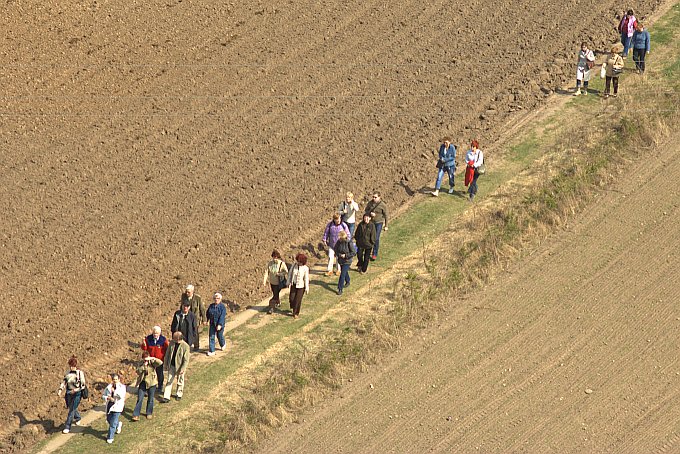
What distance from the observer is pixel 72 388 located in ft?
81.3

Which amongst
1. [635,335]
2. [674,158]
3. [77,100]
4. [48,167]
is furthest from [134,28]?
[635,335]

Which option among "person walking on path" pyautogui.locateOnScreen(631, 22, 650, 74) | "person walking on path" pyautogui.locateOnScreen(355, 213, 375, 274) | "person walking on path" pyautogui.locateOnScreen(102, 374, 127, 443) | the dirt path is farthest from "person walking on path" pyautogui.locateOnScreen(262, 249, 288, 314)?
"person walking on path" pyautogui.locateOnScreen(631, 22, 650, 74)

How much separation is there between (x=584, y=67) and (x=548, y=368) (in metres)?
11.0

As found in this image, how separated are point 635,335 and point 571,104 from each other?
31.1ft

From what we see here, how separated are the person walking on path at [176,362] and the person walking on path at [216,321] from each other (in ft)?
3.40

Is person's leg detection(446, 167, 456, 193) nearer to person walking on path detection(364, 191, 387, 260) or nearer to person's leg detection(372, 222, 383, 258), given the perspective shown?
person walking on path detection(364, 191, 387, 260)

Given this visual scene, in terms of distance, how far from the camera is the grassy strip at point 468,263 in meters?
25.3

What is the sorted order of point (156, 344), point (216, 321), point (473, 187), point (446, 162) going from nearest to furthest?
point (156, 344)
point (216, 321)
point (446, 162)
point (473, 187)

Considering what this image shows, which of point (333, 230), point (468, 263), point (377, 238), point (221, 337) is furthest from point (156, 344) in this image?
point (468, 263)

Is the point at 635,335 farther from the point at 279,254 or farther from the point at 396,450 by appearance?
the point at 279,254

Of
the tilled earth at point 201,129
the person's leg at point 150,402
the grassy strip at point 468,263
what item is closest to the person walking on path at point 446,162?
the tilled earth at point 201,129

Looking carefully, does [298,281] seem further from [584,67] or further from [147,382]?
[584,67]

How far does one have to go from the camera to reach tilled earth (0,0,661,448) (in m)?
28.4

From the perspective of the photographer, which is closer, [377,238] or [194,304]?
[194,304]
